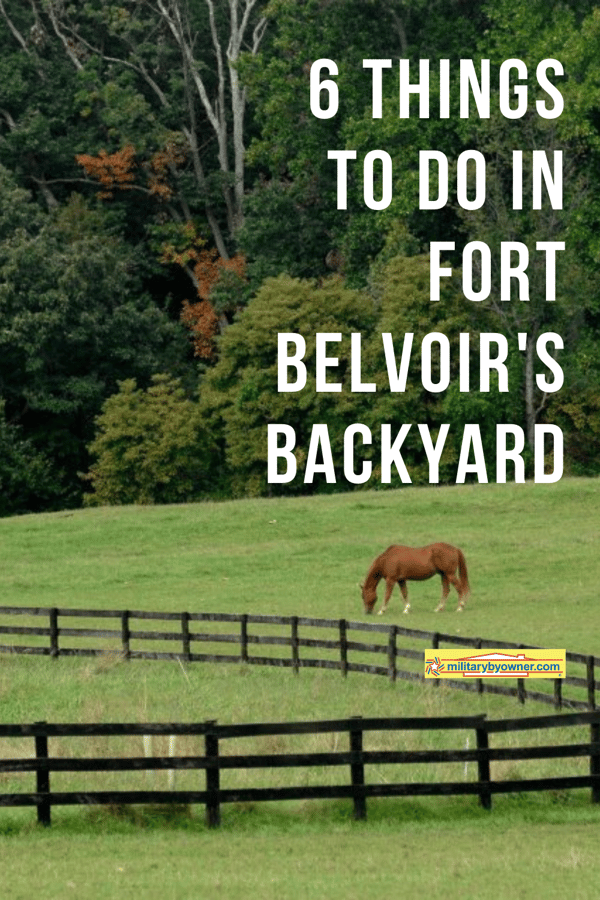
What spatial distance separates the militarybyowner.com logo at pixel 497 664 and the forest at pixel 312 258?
3536cm

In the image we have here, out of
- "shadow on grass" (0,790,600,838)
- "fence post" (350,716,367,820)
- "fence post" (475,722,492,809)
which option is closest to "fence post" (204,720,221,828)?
"shadow on grass" (0,790,600,838)

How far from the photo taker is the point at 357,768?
1686 centimetres

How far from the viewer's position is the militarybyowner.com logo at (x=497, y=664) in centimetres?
2550

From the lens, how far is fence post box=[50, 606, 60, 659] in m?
32.4

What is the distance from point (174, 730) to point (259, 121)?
65.7 m

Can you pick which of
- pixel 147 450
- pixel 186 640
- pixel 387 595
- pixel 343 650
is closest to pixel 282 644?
pixel 343 650

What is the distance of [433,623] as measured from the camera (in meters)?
34.7

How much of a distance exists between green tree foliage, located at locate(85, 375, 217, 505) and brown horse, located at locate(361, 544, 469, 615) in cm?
3130

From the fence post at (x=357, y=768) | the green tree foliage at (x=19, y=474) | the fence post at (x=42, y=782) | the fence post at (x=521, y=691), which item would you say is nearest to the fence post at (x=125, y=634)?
the fence post at (x=521, y=691)

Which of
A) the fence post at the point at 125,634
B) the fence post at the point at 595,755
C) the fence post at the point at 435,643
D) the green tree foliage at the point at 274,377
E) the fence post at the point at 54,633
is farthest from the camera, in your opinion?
the green tree foliage at the point at 274,377

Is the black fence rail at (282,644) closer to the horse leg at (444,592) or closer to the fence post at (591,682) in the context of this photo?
the fence post at (591,682)

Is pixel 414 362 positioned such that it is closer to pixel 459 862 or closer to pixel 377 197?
pixel 377 197

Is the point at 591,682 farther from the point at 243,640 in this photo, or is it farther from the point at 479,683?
the point at 243,640

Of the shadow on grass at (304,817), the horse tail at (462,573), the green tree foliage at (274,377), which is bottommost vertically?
the shadow on grass at (304,817)
